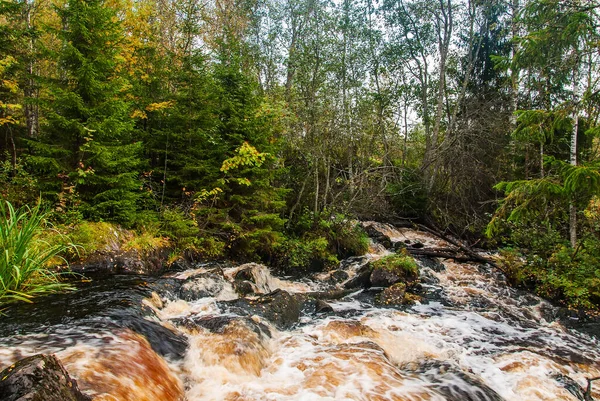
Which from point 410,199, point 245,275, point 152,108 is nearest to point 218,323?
point 245,275

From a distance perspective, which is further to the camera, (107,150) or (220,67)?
(220,67)

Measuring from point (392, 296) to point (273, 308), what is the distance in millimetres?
2934

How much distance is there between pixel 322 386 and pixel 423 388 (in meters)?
1.22

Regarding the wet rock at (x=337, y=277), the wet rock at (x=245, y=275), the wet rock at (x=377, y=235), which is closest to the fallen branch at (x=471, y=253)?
the wet rock at (x=377, y=235)

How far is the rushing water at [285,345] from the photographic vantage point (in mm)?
3252

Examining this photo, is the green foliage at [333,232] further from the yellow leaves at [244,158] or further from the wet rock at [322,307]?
the wet rock at [322,307]

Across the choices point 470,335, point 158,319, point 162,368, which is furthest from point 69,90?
point 470,335

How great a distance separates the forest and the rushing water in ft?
5.52

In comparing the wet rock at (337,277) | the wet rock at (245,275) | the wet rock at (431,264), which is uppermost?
the wet rock at (245,275)

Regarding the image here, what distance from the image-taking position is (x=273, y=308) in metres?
5.83

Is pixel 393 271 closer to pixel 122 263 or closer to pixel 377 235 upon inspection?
pixel 377 235

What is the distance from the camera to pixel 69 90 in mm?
6812

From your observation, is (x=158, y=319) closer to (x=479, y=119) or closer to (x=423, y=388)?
(x=423, y=388)

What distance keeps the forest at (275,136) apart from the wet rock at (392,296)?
2362mm
